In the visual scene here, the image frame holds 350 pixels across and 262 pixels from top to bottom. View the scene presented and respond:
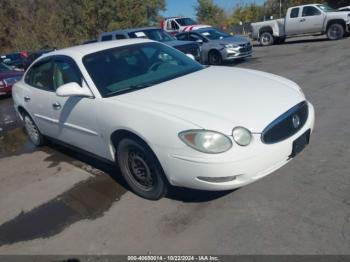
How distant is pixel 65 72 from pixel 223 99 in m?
2.27

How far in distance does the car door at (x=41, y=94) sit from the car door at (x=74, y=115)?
16 cm

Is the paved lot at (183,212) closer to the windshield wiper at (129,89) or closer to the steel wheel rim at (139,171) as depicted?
the steel wheel rim at (139,171)

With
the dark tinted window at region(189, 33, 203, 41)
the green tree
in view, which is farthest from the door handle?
the green tree

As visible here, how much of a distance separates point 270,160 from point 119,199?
1726mm

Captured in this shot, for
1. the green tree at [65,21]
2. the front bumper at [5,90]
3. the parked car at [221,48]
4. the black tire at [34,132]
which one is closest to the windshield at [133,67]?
the black tire at [34,132]

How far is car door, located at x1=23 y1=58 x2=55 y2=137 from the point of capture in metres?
5.16

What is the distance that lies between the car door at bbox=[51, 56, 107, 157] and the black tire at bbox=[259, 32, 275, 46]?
56.2 ft

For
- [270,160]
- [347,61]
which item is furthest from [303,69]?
[270,160]

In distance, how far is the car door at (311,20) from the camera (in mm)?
18223

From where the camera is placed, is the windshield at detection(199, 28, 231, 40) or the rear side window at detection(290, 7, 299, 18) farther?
the rear side window at detection(290, 7, 299, 18)

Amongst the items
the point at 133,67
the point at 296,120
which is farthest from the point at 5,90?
the point at 296,120

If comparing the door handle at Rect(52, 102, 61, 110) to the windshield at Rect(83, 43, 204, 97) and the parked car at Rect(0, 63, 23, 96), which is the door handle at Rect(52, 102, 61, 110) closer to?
the windshield at Rect(83, 43, 204, 97)

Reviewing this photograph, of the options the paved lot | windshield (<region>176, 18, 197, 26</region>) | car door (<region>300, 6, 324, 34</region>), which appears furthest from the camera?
windshield (<region>176, 18, 197, 26</region>)

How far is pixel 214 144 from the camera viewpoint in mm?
3191
